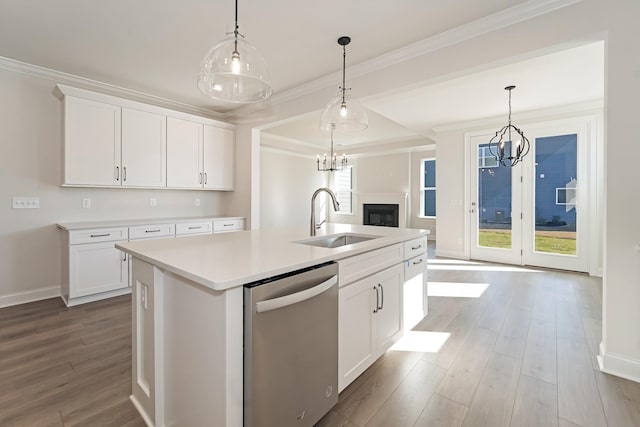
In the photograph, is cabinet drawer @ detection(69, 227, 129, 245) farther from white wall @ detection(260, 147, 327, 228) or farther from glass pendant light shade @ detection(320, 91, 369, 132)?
white wall @ detection(260, 147, 327, 228)

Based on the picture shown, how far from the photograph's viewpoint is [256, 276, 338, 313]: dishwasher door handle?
1.13m

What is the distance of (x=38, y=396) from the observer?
5.70 feet

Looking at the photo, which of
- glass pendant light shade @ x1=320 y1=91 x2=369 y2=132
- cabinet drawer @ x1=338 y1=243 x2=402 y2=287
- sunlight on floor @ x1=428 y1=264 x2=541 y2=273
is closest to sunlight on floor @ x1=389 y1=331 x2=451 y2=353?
cabinet drawer @ x1=338 y1=243 x2=402 y2=287

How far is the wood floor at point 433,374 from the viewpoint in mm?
1582

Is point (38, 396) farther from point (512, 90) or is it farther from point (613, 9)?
point (512, 90)

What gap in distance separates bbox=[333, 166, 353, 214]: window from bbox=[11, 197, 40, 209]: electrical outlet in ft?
24.3

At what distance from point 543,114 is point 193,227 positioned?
19.3ft

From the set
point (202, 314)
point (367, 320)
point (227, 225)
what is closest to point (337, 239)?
point (367, 320)

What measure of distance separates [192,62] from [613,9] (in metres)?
3.73

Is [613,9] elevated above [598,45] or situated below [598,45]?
below

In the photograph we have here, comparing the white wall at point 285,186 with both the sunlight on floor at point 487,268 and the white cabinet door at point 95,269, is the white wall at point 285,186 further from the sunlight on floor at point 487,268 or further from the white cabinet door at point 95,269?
the white cabinet door at point 95,269

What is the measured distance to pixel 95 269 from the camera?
10.8 feet

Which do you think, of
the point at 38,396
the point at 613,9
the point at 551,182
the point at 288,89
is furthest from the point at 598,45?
the point at 38,396

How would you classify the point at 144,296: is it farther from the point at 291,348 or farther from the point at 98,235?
the point at 98,235
